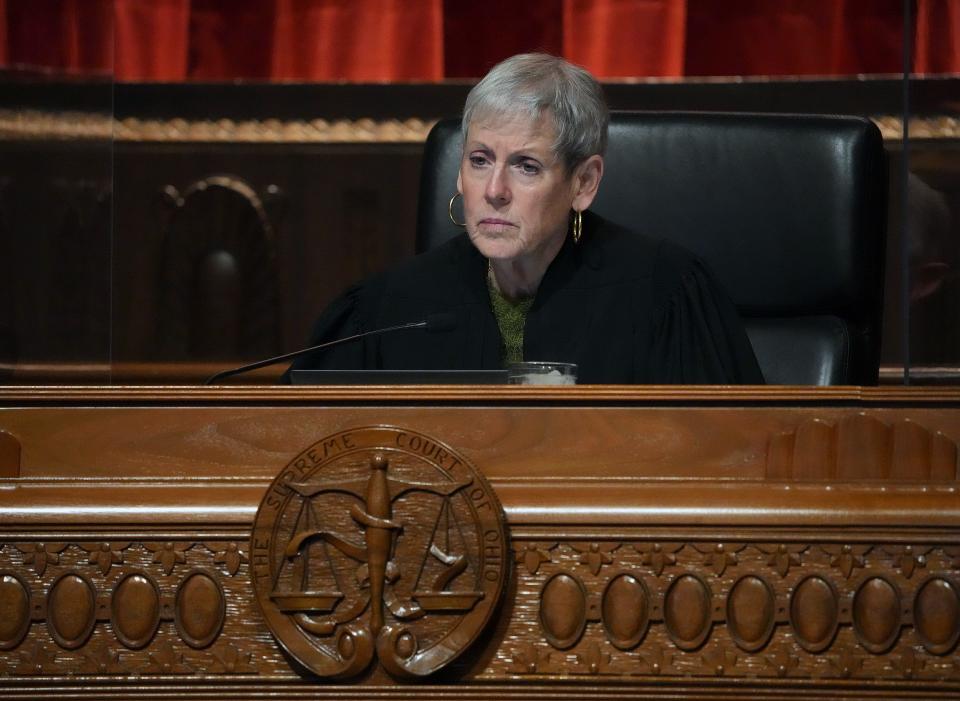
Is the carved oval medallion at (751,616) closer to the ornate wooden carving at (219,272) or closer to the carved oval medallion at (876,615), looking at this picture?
the carved oval medallion at (876,615)

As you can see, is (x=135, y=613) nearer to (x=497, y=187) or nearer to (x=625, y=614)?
(x=625, y=614)

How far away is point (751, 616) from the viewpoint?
→ 3.44 ft

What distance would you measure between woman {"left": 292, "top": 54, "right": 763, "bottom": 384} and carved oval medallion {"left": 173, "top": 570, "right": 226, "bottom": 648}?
843mm

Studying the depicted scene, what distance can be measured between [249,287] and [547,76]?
47.6 inches

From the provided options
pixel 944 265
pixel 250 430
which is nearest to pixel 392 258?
pixel 944 265

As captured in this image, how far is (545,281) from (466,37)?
111cm

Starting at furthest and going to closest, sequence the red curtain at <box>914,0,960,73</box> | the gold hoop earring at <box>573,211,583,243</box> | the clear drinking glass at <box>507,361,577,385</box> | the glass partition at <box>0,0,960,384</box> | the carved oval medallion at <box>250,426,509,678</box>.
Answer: the glass partition at <box>0,0,960,384</box> < the red curtain at <box>914,0,960,73</box> < the gold hoop earring at <box>573,211,583,243</box> < the clear drinking glass at <box>507,361,577,385</box> < the carved oval medallion at <box>250,426,509,678</box>

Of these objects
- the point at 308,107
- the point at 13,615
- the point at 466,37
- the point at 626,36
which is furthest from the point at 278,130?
the point at 13,615

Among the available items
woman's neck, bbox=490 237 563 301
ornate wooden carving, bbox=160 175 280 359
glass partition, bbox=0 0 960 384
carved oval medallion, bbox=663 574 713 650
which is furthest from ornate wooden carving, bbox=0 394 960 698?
ornate wooden carving, bbox=160 175 280 359

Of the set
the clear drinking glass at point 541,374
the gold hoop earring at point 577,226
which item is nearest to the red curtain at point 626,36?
the gold hoop earring at point 577,226

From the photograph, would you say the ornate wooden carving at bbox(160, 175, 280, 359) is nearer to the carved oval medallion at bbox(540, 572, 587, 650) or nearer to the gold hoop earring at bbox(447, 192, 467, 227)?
the gold hoop earring at bbox(447, 192, 467, 227)

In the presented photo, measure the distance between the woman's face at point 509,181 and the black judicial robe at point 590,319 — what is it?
0.10 meters

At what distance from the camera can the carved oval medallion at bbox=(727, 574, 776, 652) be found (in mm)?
1049

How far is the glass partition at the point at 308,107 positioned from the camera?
2838 mm
